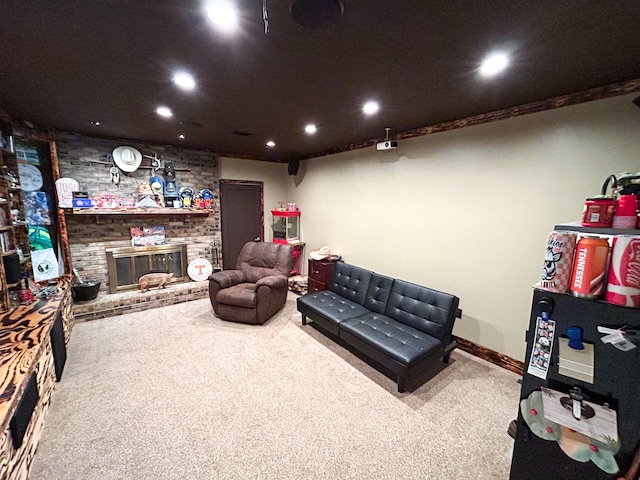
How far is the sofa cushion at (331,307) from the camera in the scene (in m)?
3.04

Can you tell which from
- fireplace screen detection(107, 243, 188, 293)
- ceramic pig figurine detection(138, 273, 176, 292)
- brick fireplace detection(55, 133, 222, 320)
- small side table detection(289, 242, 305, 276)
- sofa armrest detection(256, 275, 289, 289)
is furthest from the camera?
small side table detection(289, 242, 305, 276)

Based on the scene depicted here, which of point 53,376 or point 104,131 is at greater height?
point 104,131

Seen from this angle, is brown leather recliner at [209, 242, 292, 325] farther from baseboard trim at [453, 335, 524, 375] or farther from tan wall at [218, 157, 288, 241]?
baseboard trim at [453, 335, 524, 375]

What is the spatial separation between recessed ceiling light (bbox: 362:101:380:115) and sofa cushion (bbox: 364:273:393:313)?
1.91 meters

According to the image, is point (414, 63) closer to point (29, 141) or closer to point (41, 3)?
point (41, 3)

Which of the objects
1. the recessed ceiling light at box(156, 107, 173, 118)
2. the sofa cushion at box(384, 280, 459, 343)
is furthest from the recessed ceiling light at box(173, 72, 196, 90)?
the sofa cushion at box(384, 280, 459, 343)

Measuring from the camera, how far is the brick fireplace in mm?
3691

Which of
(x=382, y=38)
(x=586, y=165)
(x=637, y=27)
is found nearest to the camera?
(x=637, y=27)

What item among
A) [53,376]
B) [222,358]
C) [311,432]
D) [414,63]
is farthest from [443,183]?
[53,376]

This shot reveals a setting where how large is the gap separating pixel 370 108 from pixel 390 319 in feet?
7.42

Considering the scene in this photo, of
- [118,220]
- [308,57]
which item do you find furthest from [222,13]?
[118,220]

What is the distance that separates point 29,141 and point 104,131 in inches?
34.3

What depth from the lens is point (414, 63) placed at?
169 cm

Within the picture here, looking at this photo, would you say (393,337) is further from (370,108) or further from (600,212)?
(370,108)
